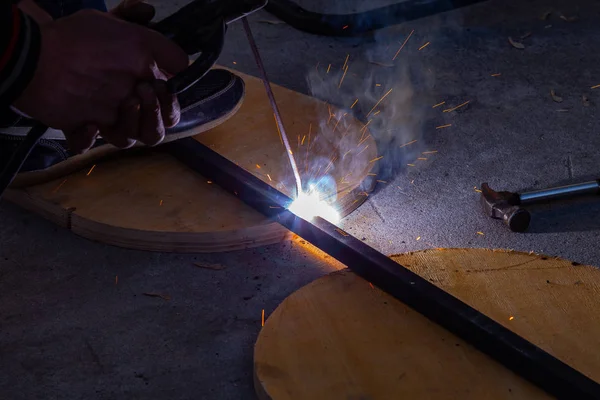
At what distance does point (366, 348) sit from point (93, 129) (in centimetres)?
67

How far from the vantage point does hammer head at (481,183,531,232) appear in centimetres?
185

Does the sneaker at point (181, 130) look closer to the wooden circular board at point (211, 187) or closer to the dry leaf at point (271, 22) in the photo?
the wooden circular board at point (211, 187)

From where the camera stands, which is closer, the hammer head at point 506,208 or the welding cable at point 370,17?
the hammer head at point 506,208

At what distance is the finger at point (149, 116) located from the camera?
130 centimetres

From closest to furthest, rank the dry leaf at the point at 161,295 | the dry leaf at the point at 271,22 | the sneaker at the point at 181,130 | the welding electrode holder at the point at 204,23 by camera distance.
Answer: the welding electrode holder at the point at 204,23, the dry leaf at the point at 161,295, the sneaker at the point at 181,130, the dry leaf at the point at 271,22

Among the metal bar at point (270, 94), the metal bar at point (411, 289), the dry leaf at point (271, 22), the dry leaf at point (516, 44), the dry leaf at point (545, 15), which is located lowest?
the dry leaf at point (545, 15)

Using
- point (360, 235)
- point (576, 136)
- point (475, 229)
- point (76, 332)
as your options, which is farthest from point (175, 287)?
point (576, 136)

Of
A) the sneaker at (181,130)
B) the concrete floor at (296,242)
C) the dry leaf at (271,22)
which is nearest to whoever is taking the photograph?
the concrete floor at (296,242)

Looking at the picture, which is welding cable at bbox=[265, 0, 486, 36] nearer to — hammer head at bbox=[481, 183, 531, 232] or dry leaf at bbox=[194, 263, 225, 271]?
hammer head at bbox=[481, 183, 531, 232]

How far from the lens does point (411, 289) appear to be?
1.53 m

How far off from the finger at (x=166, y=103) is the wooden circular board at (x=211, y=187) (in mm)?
462

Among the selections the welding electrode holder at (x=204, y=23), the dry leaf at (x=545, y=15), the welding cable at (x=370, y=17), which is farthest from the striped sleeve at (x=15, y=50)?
the dry leaf at (x=545, y=15)

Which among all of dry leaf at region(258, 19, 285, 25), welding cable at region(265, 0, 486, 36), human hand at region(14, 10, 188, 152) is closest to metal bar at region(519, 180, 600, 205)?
human hand at region(14, 10, 188, 152)

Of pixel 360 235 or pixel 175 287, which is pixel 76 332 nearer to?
pixel 175 287
